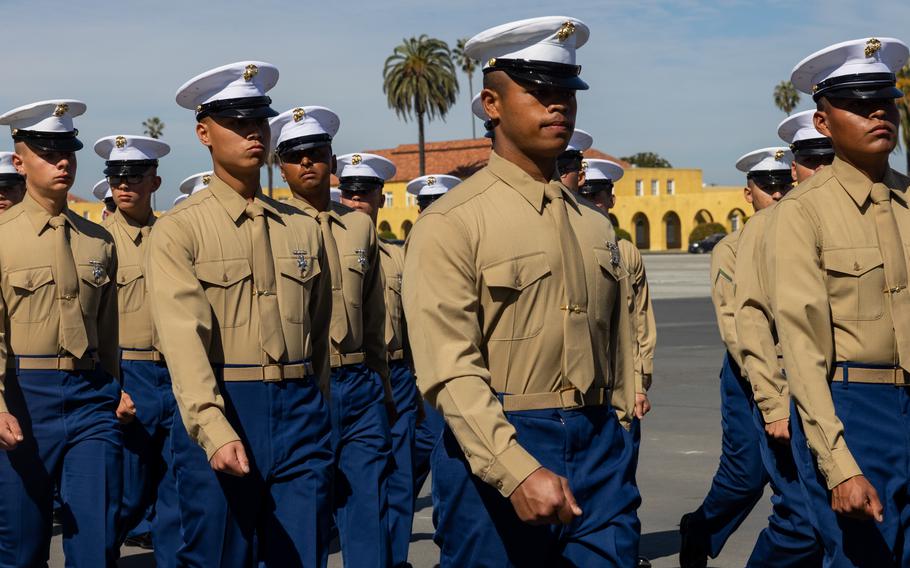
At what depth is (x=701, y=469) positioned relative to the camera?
32.8 feet

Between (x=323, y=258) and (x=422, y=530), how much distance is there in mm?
3221

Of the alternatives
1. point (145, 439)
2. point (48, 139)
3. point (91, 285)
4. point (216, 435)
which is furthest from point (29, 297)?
point (216, 435)

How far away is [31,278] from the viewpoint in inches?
261

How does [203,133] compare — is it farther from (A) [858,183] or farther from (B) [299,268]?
(A) [858,183]

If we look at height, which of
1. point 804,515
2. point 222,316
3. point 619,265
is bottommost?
point 804,515

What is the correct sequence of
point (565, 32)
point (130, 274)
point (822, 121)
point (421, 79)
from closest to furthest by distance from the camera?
point (565, 32) → point (822, 121) → point (130, 274) → point (421, 79)

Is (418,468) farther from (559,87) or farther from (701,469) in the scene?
(559,87)

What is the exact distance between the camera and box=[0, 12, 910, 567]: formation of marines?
399 centimetres

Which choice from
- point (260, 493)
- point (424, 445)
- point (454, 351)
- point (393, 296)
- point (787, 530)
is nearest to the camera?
point (454, 351)

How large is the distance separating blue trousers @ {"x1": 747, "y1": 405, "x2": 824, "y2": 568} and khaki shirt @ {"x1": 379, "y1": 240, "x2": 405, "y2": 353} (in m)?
2.65

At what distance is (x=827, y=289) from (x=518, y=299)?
4.16 feet

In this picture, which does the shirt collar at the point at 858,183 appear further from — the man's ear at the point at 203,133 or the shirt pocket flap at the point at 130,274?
the shirt pocket flap at the point at 130,274

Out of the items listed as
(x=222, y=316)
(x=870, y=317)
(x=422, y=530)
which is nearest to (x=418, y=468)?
(x=422, y=530)

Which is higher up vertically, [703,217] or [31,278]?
[31,278]
